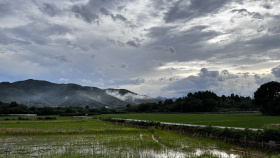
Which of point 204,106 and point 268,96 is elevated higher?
point 268,96

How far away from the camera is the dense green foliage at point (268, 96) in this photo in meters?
52.9

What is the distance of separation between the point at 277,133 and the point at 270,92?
146 ft

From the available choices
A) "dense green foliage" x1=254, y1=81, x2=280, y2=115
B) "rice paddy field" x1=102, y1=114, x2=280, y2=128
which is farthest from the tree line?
"rice paddy field" x1=102, y1=114, x2=280, y2=128

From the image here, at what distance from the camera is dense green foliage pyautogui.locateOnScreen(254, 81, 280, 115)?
5291 centimetres

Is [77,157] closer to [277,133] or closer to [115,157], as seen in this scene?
[115,157]

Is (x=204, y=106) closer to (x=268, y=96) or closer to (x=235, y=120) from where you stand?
(x=268, y=96)

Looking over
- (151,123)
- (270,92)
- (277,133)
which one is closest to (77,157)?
(277,133)

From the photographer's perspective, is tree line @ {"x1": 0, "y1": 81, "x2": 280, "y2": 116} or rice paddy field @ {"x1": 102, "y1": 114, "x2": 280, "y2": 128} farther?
tree line @ {"x1": 0, "y1": 81, "x2": 280, "y2": 116}

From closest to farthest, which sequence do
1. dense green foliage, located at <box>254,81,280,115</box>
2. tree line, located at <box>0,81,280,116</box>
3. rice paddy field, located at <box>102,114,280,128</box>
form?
1. rice paddy field, located at <box>102,114,280,128</box>
2. dense green foliage, located at <box>254,81,280,115</box>
3. tree line, located at <box>0,81,280,116</box>

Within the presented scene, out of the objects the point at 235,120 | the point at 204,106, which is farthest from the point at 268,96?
the point at 204,106

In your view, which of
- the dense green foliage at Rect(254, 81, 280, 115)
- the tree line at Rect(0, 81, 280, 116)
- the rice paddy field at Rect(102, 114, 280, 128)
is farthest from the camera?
the tree line at Rect(0, 81, 280, 116)

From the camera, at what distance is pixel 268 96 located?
185 feet

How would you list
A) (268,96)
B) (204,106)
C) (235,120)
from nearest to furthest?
(235,120) < (268,96) < (204,106)

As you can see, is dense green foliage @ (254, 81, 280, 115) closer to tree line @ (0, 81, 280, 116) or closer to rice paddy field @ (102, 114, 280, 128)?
tree line @ (0, 81, 280, 116)
